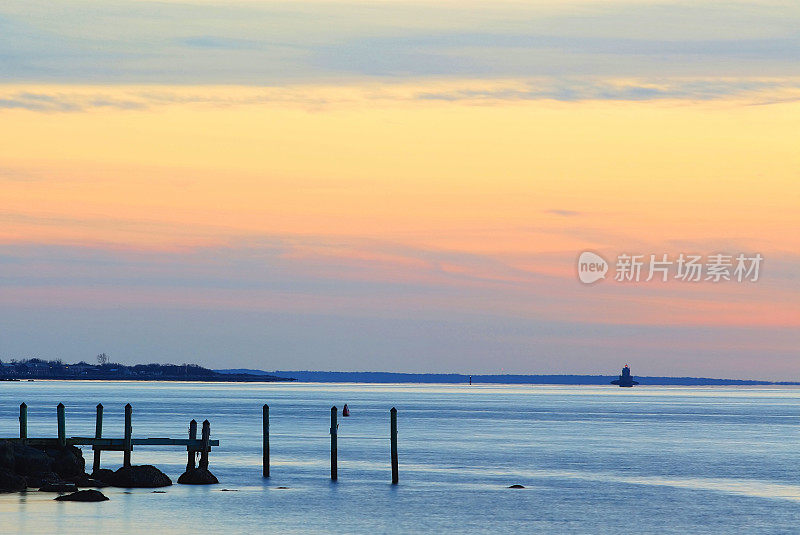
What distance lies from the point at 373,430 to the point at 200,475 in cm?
5015

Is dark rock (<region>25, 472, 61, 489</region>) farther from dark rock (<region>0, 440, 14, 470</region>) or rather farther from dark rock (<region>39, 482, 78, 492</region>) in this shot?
dark rock (<region>0, 440, 14, 470</region>)

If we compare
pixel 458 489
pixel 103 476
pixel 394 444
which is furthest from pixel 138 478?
pixel 458 489

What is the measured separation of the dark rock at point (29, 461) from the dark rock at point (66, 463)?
1.92ft

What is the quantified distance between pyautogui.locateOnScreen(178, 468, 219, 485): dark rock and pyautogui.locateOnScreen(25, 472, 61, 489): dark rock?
4.60 meters

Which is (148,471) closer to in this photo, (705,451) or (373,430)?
(705,451)

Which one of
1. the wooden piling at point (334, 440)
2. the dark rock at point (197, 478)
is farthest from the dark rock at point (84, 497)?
the wooden piling at point (334, 440)

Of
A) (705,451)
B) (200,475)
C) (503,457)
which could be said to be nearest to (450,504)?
(200,475)

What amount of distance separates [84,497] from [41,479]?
4532 mm

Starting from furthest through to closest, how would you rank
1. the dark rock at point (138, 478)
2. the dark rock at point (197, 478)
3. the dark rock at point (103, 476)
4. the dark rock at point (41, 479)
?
the dark rock at point (197, 478), the dark rock at point (103, 476), the dark rock at point (138, 478), the dark rock at point (41, 479)

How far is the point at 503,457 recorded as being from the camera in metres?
Answer: 68.9

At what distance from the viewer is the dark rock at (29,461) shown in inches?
1774

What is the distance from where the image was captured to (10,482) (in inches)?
1725

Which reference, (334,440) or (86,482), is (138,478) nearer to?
(86,482)

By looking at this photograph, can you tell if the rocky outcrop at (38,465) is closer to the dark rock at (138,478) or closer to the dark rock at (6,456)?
the dark rock at (6,456)
